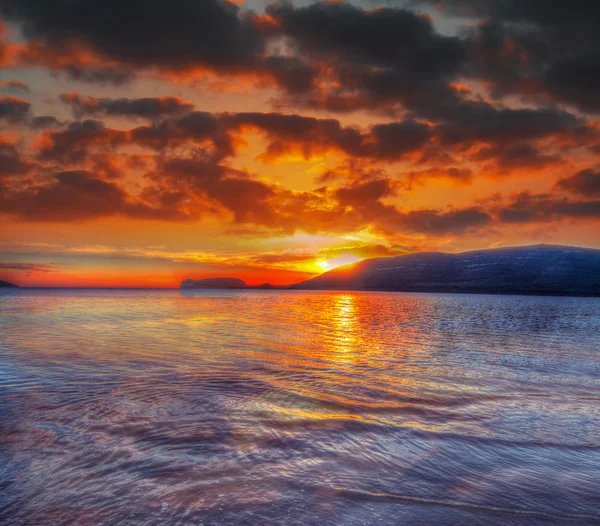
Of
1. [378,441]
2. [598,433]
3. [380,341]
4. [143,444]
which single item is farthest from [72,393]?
[380,341]

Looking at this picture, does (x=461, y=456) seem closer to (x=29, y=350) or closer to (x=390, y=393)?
(x=390, y=393)

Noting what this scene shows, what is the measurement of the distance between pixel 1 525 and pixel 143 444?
8.84 ft

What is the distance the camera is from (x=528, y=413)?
9.74 m

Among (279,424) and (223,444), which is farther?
(279,424)

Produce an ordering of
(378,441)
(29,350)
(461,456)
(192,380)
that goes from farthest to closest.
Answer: (29,350) < (192,380) < (378,441) < (461,456)

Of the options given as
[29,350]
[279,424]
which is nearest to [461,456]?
[279,424]

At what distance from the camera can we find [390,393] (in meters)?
11.6

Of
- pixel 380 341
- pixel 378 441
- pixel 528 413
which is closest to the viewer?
pixel 378 441

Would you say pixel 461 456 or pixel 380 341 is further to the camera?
pixel 380 341

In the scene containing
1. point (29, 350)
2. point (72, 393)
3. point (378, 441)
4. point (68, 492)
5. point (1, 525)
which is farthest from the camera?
point (29, 350)

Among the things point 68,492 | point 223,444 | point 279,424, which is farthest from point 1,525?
point 279,424

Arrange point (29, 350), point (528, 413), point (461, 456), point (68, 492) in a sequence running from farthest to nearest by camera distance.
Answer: point (29, 350) < point (528, 413) < point (461, 456) < point (68, 492)

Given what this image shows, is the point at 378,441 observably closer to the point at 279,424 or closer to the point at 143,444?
the point at 279,424

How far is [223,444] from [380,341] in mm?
19210
